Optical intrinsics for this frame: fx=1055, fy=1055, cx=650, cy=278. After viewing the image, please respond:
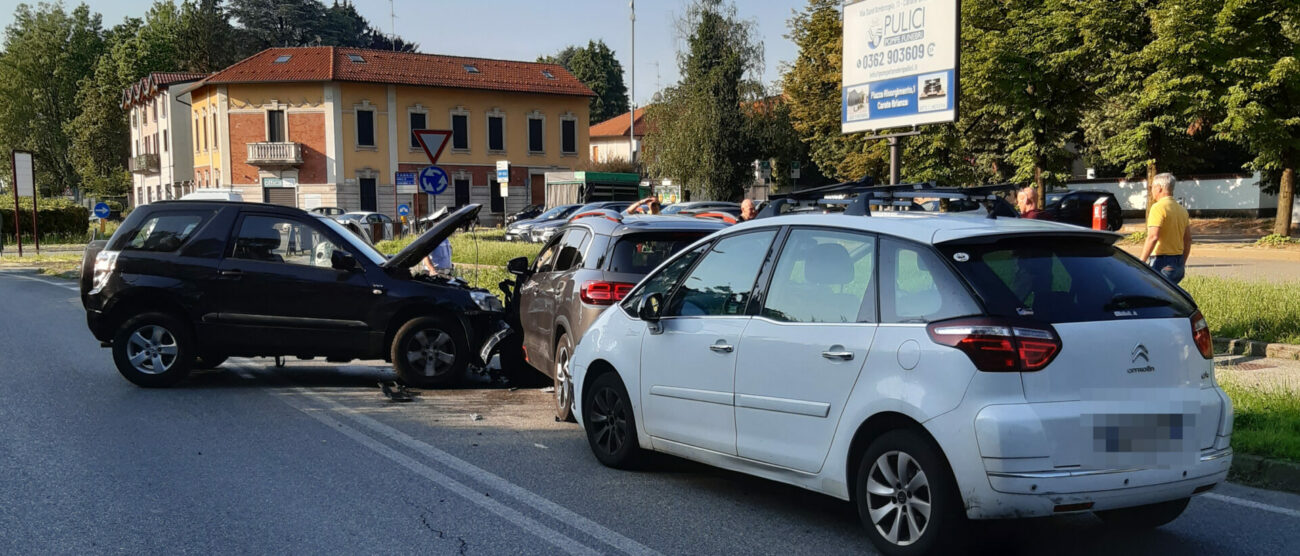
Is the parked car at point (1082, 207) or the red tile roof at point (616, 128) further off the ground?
the red tile roof at point (616, 128)

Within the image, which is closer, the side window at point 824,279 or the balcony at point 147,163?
the side window at point 824,279

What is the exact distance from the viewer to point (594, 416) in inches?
267

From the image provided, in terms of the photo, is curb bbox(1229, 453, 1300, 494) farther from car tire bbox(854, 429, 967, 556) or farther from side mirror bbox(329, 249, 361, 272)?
side mirror bbox(329, 249, 361, 272)

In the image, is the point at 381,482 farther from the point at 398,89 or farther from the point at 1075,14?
the point at 398,89

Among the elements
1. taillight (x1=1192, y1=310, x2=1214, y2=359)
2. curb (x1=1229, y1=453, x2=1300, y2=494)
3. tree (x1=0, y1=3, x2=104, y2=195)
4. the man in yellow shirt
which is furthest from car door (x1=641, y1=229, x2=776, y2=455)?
tree (x1=0, y1=3, x2=104, y2=195)

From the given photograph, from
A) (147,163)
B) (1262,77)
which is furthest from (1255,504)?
(147,163)

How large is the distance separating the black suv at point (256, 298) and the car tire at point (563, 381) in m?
1.93

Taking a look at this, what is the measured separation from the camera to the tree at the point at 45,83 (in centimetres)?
8450

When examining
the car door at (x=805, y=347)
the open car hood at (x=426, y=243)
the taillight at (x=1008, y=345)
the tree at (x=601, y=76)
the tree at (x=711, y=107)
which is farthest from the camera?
the tree at (x=601, y=76)

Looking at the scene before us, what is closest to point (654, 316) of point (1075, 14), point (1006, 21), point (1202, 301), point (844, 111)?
point (1202, 301)

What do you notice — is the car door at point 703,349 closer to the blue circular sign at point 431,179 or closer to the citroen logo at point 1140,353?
the citroen logo at point 1140,353

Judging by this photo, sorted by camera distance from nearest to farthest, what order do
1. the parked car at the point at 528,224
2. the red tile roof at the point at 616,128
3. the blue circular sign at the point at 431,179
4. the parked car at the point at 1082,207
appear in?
the blue circular sign at the point at 431,179 < the parked car at the point at 1082,207 < the parked car at the point at 528,224 < the red tile roof at the point at 616,128

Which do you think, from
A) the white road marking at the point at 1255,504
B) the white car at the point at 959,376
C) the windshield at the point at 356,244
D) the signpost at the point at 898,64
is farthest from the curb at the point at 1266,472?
the signpost at the point at 898,64

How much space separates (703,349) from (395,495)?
6.29 ft
